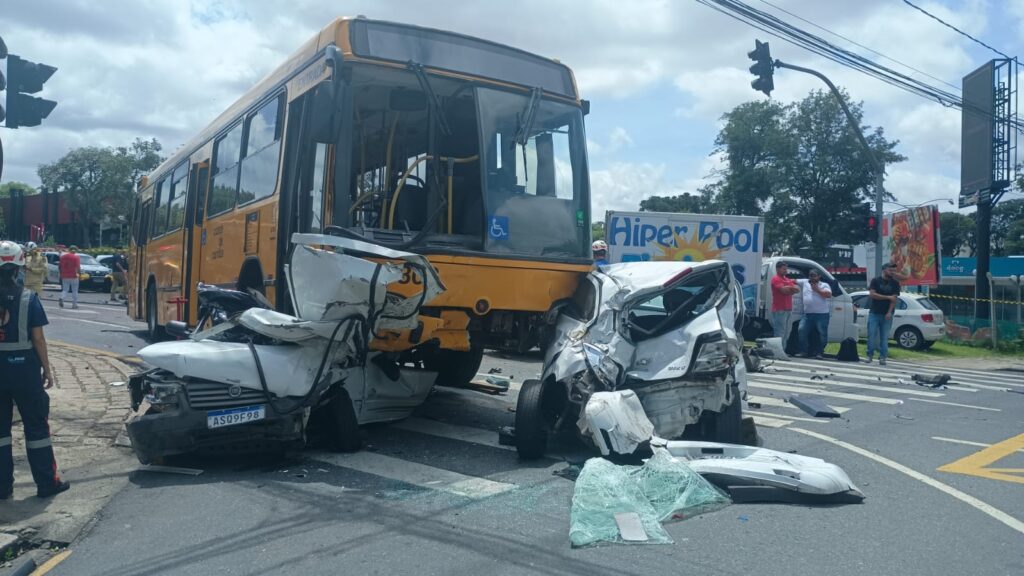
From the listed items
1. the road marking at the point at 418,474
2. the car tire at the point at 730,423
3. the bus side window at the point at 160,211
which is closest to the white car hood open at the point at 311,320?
the road marking at the point at 418,474

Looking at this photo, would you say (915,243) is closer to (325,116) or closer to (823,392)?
(823,392)

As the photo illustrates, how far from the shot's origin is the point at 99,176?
5434 cm

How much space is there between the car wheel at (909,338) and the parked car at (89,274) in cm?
2852

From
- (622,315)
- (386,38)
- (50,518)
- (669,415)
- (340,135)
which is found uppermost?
(386,38)

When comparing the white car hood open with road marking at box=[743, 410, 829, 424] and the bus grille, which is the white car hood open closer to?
the bus grille

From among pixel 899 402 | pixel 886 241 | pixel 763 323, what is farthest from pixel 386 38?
pixel 886 241

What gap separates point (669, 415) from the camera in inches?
265

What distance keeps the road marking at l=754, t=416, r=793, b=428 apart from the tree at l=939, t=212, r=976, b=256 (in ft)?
249

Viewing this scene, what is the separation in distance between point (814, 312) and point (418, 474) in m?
11.8

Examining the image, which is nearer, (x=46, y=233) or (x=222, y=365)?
(x=222, y=365)

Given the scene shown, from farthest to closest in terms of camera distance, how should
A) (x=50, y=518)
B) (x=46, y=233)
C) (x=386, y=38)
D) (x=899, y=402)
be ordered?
(x=46, y=233) < (x=899, y=402) < (x=386, y=38) < (x=50, y=518)

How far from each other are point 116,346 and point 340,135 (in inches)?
396

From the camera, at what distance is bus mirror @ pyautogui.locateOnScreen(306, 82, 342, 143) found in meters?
6.84

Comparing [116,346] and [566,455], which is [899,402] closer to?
A: [566,455]
